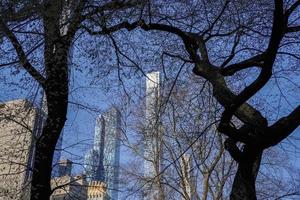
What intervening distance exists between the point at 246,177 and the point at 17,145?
3.59 meters

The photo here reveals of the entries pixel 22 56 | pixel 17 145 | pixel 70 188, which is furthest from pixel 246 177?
pixel 17 145

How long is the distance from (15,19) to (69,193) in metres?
2.92

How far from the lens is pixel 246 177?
605 centimetres

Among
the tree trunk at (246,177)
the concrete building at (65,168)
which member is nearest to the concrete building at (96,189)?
the concrete building at (65,168)

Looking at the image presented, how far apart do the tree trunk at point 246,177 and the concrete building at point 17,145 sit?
2985mm

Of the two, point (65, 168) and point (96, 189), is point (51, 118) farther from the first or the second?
point (96, 189)

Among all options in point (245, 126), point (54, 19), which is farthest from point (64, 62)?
point (245, 126)

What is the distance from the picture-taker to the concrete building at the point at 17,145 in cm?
742

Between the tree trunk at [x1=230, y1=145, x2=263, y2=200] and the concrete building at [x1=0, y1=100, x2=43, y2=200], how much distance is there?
298 cm

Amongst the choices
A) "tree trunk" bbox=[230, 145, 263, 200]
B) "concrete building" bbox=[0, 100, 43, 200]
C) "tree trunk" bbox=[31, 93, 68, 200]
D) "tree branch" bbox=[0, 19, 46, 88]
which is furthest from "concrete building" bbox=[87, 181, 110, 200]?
→ "tree trunk" bbox=[230, 145, 263, 200]

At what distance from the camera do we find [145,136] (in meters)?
18.2

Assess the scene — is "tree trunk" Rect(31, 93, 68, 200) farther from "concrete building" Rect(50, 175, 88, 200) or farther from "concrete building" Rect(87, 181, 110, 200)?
"concrete building" Rect(87, 181, 110, 200)

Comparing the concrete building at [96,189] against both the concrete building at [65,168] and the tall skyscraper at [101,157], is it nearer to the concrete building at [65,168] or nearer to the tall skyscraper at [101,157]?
the tall skyscraper at [101,157]

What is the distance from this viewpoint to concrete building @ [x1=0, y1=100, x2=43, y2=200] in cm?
742
